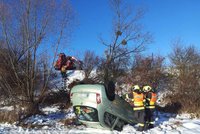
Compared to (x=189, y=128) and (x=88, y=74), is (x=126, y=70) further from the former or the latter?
(x=189, y=128)

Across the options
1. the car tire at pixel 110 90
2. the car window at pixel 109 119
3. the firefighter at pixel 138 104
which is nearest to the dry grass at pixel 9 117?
the car window at pixel 109 119

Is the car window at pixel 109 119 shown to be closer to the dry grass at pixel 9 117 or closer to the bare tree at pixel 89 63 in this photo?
the dry grass at pixel 9 117

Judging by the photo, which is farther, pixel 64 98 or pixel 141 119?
pixel 64 98

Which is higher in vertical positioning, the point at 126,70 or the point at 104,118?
the point at 126,70

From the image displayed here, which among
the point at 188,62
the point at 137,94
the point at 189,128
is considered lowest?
the point at 189,128

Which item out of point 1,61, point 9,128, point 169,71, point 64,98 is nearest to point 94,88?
point 9,128

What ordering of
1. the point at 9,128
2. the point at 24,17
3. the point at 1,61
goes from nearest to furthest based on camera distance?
the point at 9,128, the point at 24,17, the point at 1,61

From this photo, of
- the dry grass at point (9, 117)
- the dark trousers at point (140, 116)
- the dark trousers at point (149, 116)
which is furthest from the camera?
the dry grass at point (9, 117)

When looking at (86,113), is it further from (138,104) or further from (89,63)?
(89,63)

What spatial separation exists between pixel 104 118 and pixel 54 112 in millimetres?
4795

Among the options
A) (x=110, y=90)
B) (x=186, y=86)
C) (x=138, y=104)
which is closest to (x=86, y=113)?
(x=110, y=90)

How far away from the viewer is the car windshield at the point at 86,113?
8.08m

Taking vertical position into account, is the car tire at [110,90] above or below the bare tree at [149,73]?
below

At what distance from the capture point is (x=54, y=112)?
12391mm
